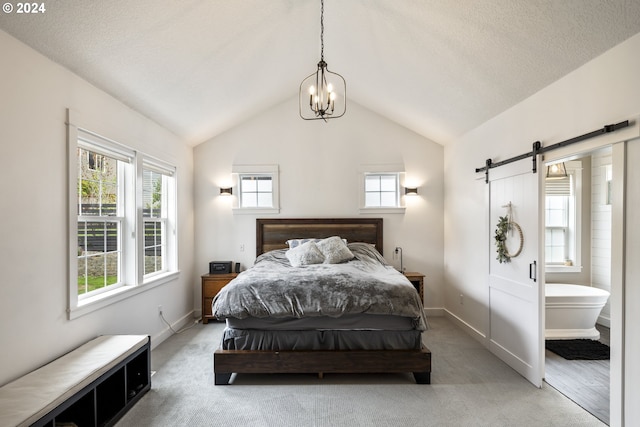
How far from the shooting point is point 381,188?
5.16 m

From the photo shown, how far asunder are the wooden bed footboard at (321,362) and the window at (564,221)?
10.5 feet

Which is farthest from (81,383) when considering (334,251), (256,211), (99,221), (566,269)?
(566,269)

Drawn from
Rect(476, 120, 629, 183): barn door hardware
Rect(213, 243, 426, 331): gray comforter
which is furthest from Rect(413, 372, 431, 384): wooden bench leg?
Rect(476, 120, 629, 183): barn door hardware

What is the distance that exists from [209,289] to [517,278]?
3.81 meters

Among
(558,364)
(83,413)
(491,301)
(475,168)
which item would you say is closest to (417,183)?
(475,168)

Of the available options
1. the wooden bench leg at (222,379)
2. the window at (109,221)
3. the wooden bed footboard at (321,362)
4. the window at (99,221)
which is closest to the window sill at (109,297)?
the window at (109,221)

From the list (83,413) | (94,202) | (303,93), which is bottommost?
(83,413)

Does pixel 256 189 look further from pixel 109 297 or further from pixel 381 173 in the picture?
pixel 109 297

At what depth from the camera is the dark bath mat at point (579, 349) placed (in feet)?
11.0

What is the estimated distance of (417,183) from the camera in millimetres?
5098

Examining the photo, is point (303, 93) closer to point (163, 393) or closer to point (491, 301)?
point (491, 301)

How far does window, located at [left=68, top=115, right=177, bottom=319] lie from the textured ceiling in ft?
1.95

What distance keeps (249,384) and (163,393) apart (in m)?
0.71

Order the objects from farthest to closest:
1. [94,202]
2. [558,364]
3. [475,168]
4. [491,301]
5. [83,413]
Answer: [475,168] → [491,301] → [558,364] → [94,202] → [83,413]
